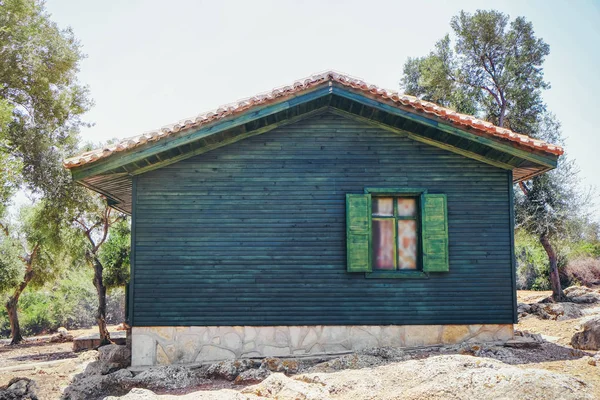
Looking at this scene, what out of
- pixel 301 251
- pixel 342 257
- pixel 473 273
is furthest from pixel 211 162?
pixel 473 273

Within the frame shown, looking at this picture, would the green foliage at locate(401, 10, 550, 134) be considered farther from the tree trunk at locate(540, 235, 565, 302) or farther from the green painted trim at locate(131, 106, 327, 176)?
the green painted trim at locate(131, 106, 327, 176)

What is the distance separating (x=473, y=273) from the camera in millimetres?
10336

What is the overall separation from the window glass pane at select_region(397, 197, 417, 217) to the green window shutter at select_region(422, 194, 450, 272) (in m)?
0.30

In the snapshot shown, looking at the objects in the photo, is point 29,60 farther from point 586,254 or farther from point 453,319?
point 586,254

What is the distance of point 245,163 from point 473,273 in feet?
16.0

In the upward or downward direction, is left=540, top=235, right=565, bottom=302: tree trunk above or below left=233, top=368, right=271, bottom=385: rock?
above

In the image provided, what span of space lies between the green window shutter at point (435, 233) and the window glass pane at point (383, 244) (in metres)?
0.64

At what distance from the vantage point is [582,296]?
67.7 feet

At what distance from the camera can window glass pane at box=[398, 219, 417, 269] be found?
34.2ft

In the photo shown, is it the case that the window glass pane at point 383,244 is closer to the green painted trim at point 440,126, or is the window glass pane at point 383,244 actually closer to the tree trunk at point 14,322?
the green painted trim at point 440,126

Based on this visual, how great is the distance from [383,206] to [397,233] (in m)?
0.59

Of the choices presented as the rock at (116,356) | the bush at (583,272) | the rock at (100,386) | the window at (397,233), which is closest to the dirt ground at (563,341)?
the window at (397,233)

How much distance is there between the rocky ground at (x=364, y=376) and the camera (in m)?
6.46

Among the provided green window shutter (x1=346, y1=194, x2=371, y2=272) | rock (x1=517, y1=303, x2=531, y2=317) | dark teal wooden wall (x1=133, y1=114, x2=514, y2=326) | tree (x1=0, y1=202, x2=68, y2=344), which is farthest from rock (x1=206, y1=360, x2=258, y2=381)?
tree (x1=0, y1=202, x2=68, y2=344)
